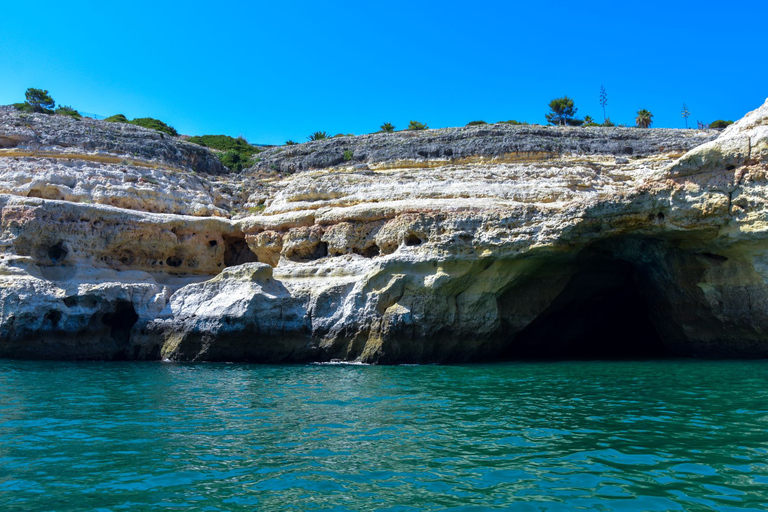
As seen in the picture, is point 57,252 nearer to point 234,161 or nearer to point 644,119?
point 234,161

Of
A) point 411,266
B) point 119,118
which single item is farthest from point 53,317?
point 119,118

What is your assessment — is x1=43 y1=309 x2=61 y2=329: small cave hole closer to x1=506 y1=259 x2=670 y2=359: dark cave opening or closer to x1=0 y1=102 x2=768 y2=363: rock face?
x1=0 y1=102 x2=768 y2=363: rock face

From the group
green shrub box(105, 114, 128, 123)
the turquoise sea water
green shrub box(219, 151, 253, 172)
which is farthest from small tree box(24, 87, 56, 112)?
the turquoise sea water

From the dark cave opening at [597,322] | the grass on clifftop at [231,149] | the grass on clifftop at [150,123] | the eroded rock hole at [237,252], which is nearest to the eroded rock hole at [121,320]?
the eroded rock hole at [237,252]

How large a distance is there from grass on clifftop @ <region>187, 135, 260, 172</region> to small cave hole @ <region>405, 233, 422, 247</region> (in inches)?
701

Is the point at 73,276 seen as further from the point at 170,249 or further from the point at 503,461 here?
the point at 503,461

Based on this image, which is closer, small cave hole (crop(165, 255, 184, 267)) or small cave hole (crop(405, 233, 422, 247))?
small cave hole (crop(405, 233, 422, 247))

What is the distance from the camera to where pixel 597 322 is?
75.7 feet

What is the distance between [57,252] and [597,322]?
20101mm

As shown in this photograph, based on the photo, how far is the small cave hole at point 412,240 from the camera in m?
19.0

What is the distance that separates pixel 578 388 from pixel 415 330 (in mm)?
6599

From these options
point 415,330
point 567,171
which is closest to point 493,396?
point 415,330

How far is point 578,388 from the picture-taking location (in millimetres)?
11945

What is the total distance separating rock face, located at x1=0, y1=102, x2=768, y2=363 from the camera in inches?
645
